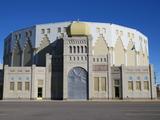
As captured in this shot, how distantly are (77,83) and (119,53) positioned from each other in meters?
21.5

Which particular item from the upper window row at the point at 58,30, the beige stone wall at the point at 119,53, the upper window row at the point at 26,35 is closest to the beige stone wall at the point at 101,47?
the beige stone wall at the point at 119,53

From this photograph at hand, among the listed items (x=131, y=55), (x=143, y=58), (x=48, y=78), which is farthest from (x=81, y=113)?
(x=143, y=58)

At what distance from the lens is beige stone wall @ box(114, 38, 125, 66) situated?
244 ft

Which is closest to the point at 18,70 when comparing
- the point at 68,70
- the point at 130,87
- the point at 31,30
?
the point at 68,70

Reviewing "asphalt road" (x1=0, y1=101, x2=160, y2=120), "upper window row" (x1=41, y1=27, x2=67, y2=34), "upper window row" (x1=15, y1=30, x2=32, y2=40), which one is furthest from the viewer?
"upper window row" (x1=15, y1=30, x2=32, y2=40)

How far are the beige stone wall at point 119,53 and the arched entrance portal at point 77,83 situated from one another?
700 inches

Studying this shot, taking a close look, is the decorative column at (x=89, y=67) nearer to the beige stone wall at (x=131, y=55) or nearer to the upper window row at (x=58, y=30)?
the upper window row at (x=58, y=30)

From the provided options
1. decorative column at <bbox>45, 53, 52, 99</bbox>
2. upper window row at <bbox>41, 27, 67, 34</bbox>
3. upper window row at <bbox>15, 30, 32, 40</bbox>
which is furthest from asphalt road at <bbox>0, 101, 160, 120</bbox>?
upper window row at <bbox>15, 30, 32, 40</bbox>

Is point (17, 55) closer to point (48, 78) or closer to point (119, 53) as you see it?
point (48, 78)

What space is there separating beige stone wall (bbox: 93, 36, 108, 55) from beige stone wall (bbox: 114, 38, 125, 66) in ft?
11.7

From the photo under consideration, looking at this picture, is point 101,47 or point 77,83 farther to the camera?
point 101,47

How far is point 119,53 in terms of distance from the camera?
75.3 m

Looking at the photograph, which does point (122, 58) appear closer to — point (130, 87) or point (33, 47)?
point (130, 87)

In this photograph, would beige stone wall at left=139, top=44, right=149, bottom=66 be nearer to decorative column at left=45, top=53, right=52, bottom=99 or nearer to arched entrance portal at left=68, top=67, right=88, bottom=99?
arched entrance portal at left=68, top=67, right=88, bottom=99
